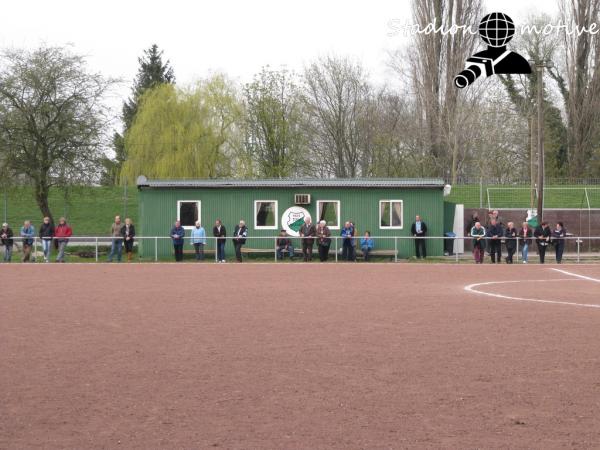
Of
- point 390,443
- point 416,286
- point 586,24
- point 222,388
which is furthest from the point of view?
point 586,24

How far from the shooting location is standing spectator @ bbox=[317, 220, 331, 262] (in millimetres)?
33250

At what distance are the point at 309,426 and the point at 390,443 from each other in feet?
2.40

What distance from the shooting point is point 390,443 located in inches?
257

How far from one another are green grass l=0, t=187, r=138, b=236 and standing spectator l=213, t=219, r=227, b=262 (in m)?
16.9

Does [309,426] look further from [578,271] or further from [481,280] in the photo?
[578,271]

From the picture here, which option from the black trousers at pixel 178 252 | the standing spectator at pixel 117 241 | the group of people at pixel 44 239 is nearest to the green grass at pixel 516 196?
the black trousers at pixel 178 252

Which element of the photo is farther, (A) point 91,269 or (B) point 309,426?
(A) point 91,269

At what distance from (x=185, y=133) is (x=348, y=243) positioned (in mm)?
23955

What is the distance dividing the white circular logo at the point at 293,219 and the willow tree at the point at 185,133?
63.5ft

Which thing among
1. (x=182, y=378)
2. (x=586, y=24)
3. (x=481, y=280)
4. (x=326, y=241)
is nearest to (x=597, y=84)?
(x=586, y=24)

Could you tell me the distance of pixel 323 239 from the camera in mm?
33219

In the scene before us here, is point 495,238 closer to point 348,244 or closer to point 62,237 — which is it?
point 348,244

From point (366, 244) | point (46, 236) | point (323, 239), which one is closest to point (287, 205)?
point (323, 239)

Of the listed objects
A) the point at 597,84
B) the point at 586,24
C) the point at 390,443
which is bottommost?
the point at 390,443
